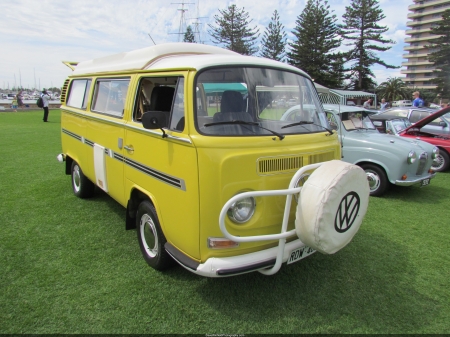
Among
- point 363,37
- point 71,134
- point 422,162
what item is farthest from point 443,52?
point 71,134

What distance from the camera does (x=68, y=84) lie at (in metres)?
5.95

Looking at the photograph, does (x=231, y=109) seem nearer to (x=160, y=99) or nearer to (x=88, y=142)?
(x=160, y=99)

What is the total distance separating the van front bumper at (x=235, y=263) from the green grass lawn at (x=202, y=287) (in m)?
0.47

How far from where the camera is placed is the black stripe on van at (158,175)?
107 inches

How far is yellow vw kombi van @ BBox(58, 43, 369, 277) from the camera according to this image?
8.23 ft

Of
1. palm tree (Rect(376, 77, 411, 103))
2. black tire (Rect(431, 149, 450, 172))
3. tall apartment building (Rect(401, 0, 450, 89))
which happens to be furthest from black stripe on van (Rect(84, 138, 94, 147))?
tall apartment building (Rect(401, 0, 450, 89))

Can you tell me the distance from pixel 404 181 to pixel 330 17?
39.6 meters

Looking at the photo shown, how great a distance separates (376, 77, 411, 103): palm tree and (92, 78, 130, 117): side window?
75.1m

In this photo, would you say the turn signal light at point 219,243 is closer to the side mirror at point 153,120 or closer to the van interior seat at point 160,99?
the side mirror at point 153,120

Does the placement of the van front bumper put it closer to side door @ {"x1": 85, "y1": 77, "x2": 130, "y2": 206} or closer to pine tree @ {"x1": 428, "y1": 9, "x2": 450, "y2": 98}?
side door @ {"x1": 85, "y1": 77, "x2": 130, "y2": 206}

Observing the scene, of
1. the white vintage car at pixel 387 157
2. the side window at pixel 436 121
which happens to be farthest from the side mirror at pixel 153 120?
the side window at pixel 436 121

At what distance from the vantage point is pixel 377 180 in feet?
20.2

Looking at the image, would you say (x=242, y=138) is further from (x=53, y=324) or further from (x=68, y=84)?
(x=68, y=84)

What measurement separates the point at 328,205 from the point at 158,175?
1.53 metres
